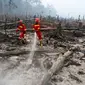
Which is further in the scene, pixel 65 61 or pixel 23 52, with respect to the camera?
pixel 23 52

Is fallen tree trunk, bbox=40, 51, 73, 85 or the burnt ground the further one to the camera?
the burnt ground

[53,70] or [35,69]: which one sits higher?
[53,70]

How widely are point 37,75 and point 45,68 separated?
951 mm

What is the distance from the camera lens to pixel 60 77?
733 cm

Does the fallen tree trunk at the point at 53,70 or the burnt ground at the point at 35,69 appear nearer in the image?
the fallen tree trunk at the point at 53,70

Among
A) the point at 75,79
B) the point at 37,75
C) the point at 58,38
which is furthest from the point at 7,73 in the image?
the point at 58,38

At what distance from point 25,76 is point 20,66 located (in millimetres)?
1289

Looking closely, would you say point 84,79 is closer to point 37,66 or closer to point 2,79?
point 37,66

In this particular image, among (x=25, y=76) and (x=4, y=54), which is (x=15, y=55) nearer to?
(x=4, y=54)

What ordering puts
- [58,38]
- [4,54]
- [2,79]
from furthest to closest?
[58,38], [4,54], [2,79]

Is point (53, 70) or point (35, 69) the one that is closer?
point (53, 70)

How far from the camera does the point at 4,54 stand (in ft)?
33.5

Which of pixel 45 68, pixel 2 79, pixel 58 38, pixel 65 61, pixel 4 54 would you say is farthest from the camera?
pixel 58 38

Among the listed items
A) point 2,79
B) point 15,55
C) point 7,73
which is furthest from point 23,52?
point 2,79
